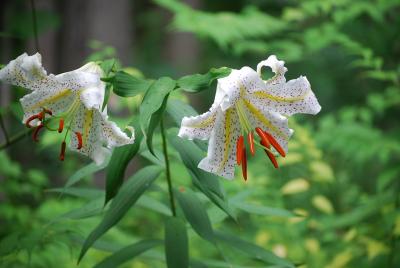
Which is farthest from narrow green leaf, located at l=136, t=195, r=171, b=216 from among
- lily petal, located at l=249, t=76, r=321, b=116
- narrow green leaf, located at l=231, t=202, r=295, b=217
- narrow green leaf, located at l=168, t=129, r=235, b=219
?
lily petal, located at l=249, t=76, r=321, b=116

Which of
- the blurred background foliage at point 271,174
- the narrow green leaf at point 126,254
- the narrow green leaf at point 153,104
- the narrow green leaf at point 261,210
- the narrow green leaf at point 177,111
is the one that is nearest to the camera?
the narrow green leaf at point 153,104

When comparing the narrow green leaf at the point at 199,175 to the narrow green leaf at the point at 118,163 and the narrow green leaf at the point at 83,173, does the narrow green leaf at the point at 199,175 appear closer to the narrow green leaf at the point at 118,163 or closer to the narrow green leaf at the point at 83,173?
the narrow green leaf at the point at 118,163

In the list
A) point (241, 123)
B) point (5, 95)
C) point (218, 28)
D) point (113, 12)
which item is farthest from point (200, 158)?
point (5, 95)

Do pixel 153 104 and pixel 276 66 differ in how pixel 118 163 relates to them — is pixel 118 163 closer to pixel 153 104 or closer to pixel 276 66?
pixel 153 104

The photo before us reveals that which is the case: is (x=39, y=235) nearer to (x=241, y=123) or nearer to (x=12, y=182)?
(x=241, y=123)

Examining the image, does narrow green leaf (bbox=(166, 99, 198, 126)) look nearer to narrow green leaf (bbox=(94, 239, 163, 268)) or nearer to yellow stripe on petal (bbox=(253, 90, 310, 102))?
yellow stripe on petal (bbox=(253, 90, 310, 102))

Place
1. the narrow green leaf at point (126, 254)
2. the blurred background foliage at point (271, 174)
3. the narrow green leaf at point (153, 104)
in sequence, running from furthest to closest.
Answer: the blurred background foliage at point (271, 174) → the narrow green leaf at point (126, 254) → the narrow green leaf at point (153, 104)

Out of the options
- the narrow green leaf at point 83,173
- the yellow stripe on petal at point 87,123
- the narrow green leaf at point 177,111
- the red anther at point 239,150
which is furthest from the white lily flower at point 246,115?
the narrow green leaf at point 83,173
